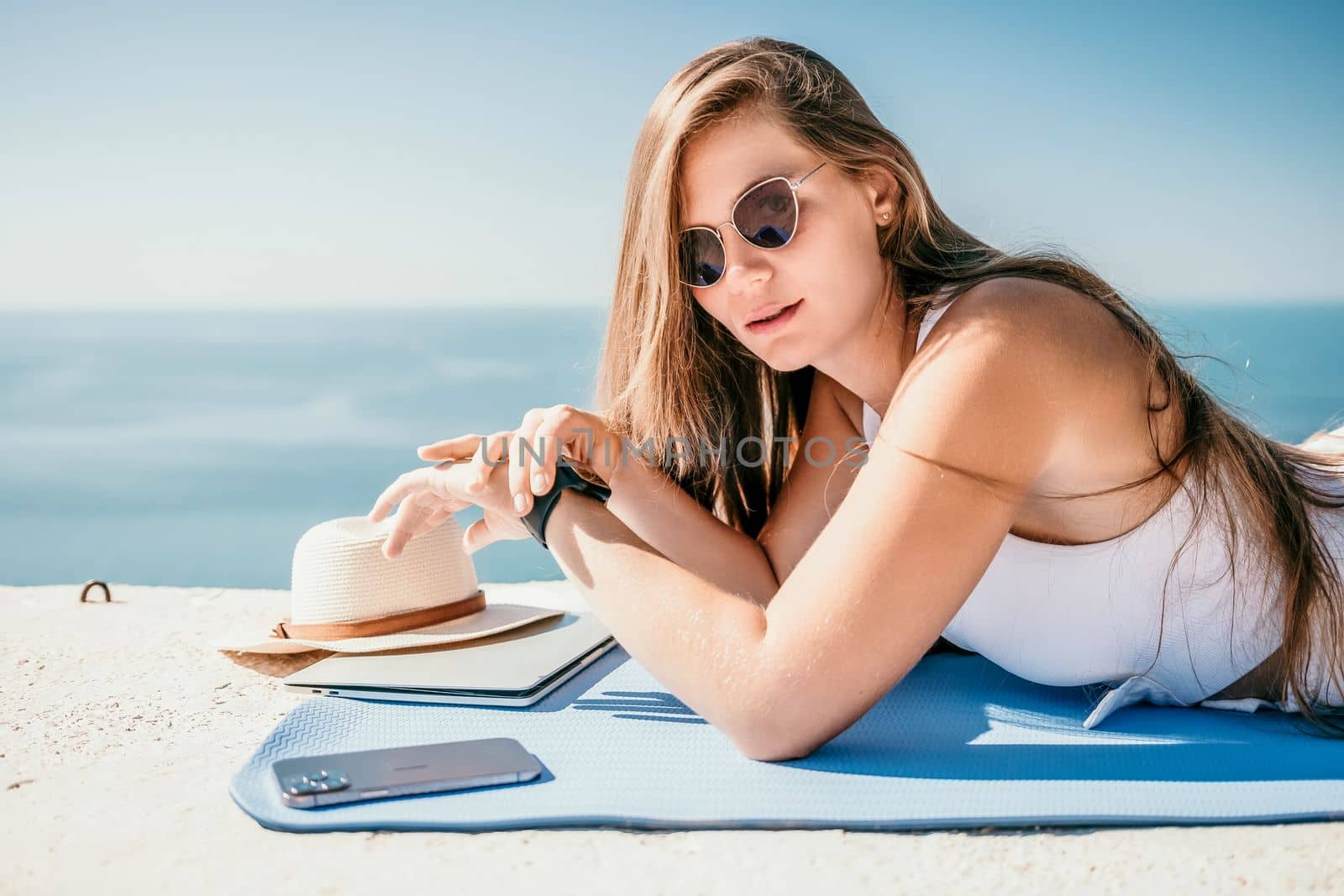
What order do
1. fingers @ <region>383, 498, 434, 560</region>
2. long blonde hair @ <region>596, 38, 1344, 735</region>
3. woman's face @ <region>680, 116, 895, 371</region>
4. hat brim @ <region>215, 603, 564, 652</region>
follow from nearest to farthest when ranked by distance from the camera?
long blonde hair @ <region>596, 38, 1344, 735</region> < woman's face @ <region>680, 116, 895, 371</region> < fingers @ <region>383, 498, 434, 560</region> < hat brim @ <region>215, 603, 564, 652</region>

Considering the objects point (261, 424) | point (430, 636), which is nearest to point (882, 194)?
point (430, 636)

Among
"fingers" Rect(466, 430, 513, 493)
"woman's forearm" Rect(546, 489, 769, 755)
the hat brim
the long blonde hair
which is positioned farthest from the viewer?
the hat brim

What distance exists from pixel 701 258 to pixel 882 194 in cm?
42

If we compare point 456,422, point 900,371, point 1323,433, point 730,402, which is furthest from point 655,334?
point 456,422

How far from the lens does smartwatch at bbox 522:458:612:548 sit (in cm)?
238

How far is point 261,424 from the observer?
71.7 feet

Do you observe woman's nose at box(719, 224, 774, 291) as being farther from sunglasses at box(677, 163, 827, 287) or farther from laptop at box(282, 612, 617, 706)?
laptop at box(282, 612, 617, 706)

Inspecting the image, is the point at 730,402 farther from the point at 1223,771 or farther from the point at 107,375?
the point at 107,375

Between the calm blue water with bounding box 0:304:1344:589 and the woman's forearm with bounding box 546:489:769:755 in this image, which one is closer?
the woman's forearm with bounding box 546:489:769:755

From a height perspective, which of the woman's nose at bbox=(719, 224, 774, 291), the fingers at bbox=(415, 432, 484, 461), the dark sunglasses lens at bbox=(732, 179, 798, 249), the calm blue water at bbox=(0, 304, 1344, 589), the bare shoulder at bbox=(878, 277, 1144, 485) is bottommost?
the calm blue water at bbox=(0, 304, 1344, 589)

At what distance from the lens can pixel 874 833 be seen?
75.0 inches

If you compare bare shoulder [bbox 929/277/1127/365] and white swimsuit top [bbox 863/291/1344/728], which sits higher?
bare shoulder [bbox 929/277/1127/365]

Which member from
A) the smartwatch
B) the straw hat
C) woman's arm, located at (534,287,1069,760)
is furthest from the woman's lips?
the straw hat

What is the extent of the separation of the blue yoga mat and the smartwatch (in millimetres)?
451
